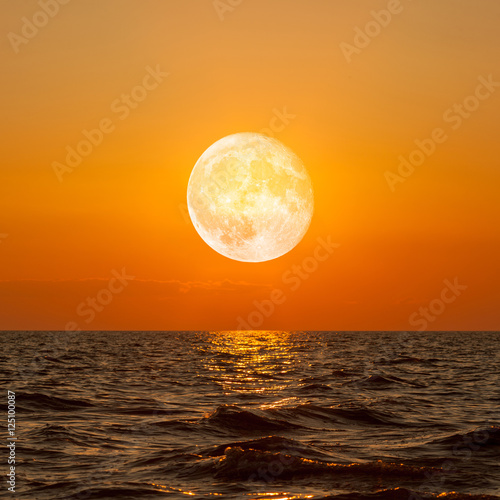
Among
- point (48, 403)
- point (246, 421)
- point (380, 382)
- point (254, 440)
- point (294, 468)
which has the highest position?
point (380, 382)

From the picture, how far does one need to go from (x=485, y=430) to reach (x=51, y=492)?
495 inches

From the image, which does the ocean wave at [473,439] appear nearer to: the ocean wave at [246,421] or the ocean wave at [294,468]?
the ocean wave at [294,468]

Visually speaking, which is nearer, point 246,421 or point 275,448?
point 275,448

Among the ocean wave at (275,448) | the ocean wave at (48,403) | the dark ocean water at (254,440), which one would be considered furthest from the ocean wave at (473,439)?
the ocean wave at (48,403)

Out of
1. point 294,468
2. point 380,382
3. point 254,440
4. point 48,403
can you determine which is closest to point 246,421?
point 254,440

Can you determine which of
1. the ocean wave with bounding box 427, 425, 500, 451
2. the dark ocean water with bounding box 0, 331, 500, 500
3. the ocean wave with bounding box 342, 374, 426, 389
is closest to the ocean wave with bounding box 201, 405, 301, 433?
the dark ocean water with bounding box 0, 331, 500, 500

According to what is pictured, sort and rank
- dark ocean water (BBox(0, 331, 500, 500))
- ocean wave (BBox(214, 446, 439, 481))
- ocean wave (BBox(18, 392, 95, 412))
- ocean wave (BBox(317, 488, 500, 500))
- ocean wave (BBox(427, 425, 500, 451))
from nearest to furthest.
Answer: ocean wave (BBox(317, 488, 500, 500)), dark ocean water (BBox(0, 331, 500, 500)), ocean wave (BBox(214, 446, 439, 481)), ocean wave (BBox(427, 425, 500, 451)), ocean wave (BBox(18, 392, 95, 412))

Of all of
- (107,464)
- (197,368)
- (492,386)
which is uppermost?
(197,368)

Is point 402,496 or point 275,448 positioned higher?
point 275,448

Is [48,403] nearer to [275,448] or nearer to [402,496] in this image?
[275,448]

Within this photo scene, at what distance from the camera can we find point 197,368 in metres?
43.4

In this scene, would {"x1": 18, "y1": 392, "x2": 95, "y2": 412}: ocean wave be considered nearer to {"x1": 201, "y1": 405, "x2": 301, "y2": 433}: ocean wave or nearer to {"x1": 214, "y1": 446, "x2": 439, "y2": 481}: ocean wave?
{"x1": 201, "y1": 405, "x2": 301, "y2": 433}: ocean wave

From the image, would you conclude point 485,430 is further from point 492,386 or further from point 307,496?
point 492,386

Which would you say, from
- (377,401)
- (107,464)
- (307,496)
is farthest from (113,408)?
(307,496)
